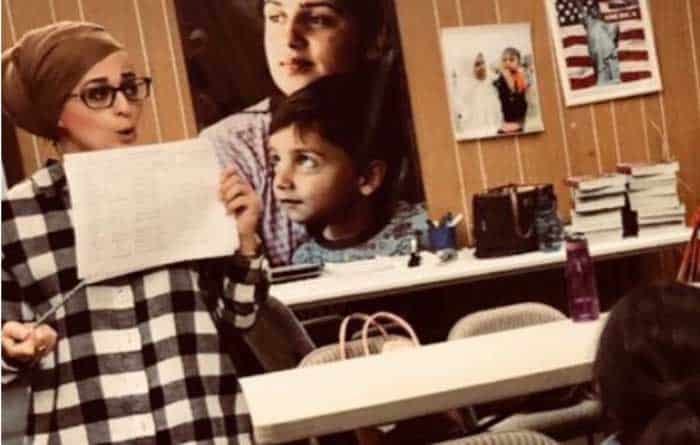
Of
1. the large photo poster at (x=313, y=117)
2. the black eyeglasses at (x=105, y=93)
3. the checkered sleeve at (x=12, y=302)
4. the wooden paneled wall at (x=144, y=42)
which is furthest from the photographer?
the large photo poster at (x=313, y=117)

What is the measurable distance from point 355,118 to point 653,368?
2355 millimetres

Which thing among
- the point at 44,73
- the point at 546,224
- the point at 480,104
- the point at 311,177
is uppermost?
the point at 44,73

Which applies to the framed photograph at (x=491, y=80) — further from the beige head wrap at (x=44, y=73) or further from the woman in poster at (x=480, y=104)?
the beige head wrap at (x=44, y=73)

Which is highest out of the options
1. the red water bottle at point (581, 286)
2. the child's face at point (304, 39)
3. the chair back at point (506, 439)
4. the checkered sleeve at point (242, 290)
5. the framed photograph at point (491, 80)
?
the child's face at point (304, 39)

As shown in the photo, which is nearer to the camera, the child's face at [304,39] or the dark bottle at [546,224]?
the dark bottle at [546,224]

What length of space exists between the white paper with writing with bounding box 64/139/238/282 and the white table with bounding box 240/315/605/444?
27cm

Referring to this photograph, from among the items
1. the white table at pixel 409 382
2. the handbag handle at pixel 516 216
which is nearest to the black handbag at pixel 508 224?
the handbag handle at pixel 516 216

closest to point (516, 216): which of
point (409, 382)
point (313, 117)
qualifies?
point (313, 117)

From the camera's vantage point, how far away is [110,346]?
1.41 meters

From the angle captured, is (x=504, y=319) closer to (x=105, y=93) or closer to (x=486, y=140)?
(x=105, y=93)

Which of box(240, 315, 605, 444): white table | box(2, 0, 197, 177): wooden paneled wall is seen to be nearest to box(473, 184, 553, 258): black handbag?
box(2, 0, 197, 177): wooden paneled wall

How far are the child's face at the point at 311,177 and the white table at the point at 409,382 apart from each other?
1.61 meters

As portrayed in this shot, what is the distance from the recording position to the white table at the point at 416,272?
295cm

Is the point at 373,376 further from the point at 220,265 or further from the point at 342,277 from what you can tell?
the point at 342,277
